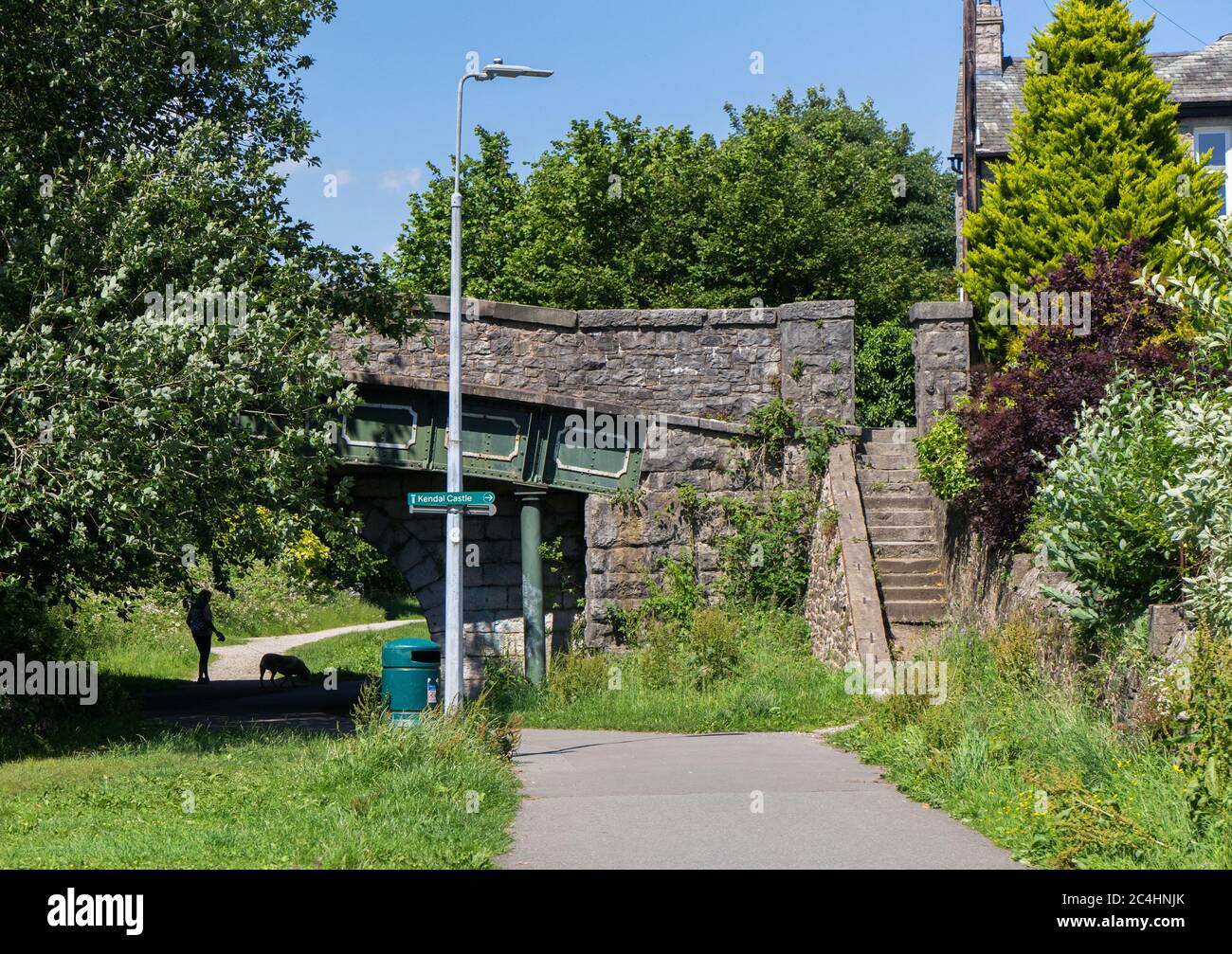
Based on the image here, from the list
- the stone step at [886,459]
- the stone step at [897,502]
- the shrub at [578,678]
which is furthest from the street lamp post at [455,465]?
the stone step at [886,459]

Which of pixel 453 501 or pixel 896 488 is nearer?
pixel 453 501

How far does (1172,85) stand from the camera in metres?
25.0

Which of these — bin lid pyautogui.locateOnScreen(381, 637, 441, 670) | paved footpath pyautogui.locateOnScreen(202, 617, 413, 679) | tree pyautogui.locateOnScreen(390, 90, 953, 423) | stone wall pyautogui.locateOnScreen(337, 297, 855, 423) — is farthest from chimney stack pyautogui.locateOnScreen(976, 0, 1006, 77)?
bin lid pyautogui.locateOnScreen(381, 637, 441, 670)

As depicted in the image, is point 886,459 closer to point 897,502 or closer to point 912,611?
point 897,502

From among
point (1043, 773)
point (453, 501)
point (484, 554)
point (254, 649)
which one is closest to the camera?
point (1043, 773)

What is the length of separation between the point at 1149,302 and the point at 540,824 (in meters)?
9.59

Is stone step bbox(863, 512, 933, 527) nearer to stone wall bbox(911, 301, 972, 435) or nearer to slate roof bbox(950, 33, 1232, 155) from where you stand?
stone wall bbox(911, 301, 972, 435)

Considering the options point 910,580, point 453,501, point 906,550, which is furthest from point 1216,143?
point 453,501

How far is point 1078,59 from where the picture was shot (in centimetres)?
2209

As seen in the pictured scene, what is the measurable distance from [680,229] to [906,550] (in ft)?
40.6

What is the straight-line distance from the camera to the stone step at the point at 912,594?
1783cm

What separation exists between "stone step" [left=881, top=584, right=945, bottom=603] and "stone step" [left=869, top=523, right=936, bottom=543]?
1.08 meters
